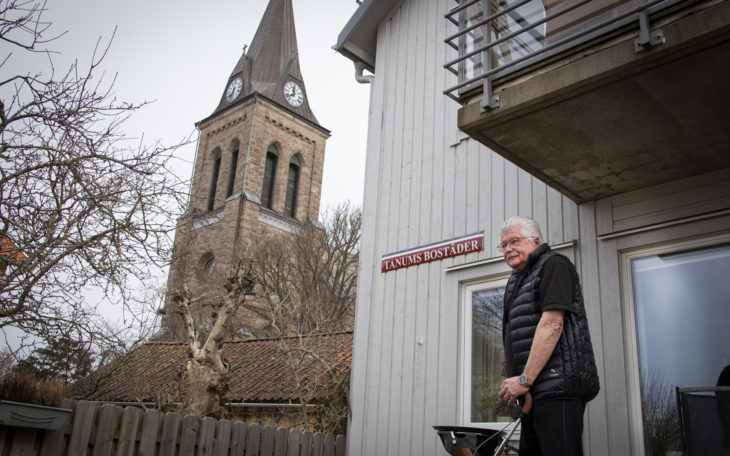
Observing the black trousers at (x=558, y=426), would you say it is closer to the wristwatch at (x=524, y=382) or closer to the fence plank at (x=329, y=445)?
the wristwatch at (x=524, y=382)

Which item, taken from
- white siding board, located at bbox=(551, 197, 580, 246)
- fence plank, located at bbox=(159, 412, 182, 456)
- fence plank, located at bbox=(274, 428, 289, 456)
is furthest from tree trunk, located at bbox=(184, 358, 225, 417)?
white siding board, located at bbox=(551, 197, 580, 246)

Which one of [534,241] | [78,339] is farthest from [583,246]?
[78,339]

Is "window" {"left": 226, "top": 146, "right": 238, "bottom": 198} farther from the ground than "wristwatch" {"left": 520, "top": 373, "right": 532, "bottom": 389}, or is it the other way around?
"window" {"left": 226, "top": 146, "right": 238, "bottom": 198}

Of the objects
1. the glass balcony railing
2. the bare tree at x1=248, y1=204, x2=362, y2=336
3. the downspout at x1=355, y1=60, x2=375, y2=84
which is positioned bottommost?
the glass balcony railing

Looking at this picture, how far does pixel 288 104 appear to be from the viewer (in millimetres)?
46688

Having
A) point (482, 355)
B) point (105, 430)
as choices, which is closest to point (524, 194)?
point (482, 355)

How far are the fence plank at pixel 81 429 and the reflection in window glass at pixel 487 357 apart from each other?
11.4 feet

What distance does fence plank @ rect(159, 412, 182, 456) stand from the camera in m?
6.67

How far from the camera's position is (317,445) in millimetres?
8008

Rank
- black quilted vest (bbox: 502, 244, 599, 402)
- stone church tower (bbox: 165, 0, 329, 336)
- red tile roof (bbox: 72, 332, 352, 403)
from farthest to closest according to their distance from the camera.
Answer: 1. stone church tower (bbox: 165, 0, 329, 336)
2. red tile roof (bbox: 72, 332, 352, 403)
3. black quilted vest (bbox: 502, 244, 599, 402)

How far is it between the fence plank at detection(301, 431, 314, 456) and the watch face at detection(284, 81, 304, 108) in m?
40.7

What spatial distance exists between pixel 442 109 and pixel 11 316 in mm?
4940

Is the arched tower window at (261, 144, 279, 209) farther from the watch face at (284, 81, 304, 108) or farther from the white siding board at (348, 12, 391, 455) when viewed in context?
the white siding board at (348, 12, 391, 455)

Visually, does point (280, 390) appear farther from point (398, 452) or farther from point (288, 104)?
point (288, 104)
